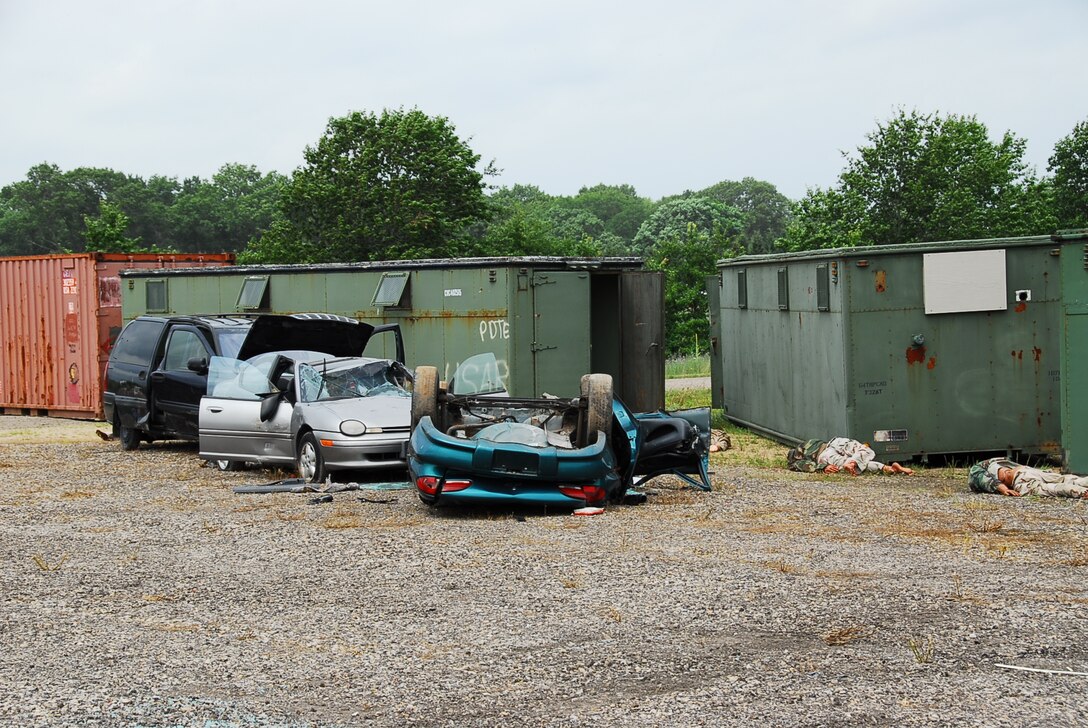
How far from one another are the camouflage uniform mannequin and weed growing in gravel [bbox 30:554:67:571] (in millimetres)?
8512

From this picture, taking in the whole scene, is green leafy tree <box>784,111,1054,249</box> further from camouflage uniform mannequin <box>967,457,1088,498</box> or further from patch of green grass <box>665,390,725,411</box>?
camouflage uniform mannequin <box>967,457,1088,498</box>

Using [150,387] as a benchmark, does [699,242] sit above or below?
above

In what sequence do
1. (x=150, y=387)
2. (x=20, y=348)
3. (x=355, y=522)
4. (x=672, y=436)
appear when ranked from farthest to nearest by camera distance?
(x=20, y=348) → (x=150, y=387) → (x=672, y=436) → (x=355, y=522)

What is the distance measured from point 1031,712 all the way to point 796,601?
212 centimetres

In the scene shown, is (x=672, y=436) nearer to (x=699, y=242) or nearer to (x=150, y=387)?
(x=150, y=387)

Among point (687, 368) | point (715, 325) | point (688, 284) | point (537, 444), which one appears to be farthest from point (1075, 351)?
point (688, 284)

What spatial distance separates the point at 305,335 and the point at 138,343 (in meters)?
3.90

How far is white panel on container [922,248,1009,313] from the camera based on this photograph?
1522 cm

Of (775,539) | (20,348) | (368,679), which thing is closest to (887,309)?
(775,539)

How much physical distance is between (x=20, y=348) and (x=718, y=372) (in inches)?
544

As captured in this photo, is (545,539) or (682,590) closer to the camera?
(682,590)

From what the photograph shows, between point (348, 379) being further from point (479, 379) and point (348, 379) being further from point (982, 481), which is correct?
point (982, 481)

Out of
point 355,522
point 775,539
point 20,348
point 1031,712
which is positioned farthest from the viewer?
point 20,348

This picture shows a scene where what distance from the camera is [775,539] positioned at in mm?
9570
